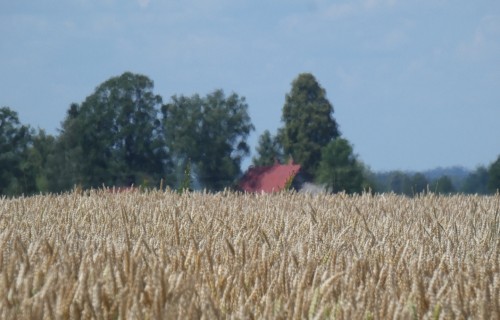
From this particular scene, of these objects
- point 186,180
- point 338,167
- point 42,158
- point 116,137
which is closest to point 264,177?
point 338,167

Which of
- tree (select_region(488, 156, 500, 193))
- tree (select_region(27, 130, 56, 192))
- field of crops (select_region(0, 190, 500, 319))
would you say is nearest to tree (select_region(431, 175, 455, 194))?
tree (select_region(488, 156, 500, 193))

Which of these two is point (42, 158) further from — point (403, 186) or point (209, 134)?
point (403, 186)

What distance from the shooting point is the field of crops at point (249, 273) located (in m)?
2.31

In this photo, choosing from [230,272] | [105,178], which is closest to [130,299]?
[230,272]

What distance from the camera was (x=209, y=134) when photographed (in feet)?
185

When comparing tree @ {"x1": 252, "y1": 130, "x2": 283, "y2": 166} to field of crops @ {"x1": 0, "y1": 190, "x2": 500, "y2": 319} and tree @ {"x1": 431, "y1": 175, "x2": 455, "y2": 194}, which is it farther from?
field of crops @ {"x1": 0, "y1": 190, "x2": 500, "y2": 319}

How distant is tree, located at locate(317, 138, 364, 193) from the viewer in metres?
47.2

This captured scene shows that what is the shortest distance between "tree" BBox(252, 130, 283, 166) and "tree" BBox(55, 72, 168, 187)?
10476 mm

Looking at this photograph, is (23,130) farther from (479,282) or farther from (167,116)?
(479,282)

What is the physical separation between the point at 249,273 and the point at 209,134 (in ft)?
176

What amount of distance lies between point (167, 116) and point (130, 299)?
5336 centimetres

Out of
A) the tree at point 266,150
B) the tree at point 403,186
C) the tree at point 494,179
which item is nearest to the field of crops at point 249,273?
the tree at point 403,186

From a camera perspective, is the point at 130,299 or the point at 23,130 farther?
the point at 23,130

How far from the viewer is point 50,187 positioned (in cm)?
4747
